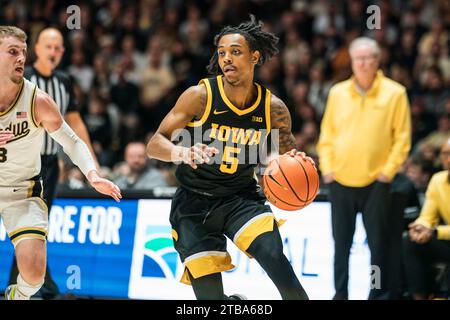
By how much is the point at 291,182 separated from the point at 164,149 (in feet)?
2.50

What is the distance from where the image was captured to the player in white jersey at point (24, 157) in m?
4.64

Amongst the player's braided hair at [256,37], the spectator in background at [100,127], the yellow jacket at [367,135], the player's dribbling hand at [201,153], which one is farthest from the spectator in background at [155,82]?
the player's dribbling hand at [201,153]

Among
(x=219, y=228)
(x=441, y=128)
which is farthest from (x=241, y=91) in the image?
(x=441, y=128)

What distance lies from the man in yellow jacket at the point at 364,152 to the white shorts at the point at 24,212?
2280 millimetres

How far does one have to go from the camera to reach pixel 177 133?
4801mm

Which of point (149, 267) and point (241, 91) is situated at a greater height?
point (241, 91)

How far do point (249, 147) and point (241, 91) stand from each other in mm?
328

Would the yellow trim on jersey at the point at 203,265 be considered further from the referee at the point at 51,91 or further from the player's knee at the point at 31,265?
the referee at the point at 51,91

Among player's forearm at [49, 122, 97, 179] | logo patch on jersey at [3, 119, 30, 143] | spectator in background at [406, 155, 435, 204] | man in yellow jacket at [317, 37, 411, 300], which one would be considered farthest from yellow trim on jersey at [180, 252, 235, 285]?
spectator in background at [406, 155, 435, 204]

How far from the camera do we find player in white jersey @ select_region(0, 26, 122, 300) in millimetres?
4645

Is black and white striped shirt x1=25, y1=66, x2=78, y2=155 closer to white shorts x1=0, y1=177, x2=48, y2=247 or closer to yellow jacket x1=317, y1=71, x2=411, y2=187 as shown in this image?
white shorts x1=0, y1=177, x2=48, y2=247

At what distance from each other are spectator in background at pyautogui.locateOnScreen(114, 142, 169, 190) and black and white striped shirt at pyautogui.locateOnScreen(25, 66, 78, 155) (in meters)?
1.30

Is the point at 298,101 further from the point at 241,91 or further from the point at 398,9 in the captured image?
the point at 241,91

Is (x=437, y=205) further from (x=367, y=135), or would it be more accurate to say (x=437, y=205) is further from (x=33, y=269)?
(x=33, y=269)
